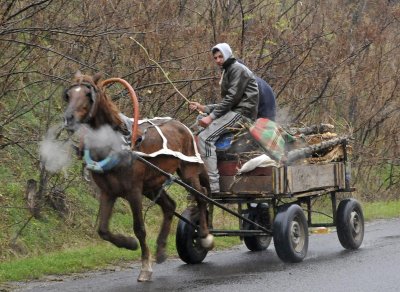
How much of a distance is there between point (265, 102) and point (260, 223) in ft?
5.70

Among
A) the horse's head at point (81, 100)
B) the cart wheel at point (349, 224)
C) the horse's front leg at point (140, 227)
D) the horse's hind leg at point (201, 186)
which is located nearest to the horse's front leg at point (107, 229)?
the horse's front leg at point (140, 227)

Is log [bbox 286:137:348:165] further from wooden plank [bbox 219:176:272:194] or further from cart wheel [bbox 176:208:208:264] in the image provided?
cart wheel [bbox 176:208:208:264]

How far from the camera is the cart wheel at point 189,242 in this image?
1115 cm

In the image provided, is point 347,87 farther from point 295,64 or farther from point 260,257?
point 260,257

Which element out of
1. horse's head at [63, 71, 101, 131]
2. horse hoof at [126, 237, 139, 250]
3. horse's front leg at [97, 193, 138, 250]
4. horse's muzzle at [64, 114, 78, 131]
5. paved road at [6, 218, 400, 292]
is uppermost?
horse's head at [63, 71, 101, 131]

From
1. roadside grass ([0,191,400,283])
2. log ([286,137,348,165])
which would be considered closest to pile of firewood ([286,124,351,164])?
log ([286,137,348,165])

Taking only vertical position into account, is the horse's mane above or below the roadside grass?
above

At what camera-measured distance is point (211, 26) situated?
55.5ft

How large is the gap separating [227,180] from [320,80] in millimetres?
7449

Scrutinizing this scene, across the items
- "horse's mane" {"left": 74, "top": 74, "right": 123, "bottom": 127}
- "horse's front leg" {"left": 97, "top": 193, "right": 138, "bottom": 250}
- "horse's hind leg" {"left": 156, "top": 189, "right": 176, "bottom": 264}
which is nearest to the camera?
"horse's mane" {"left": 74, "top": 74, "right": 123, "bottom": 127}

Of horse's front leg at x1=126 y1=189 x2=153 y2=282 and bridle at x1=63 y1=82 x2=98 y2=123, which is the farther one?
horse's front leg at x1=126 y1=189 x2=153 y2=282

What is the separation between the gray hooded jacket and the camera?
1109cm

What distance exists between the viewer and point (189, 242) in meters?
11.2

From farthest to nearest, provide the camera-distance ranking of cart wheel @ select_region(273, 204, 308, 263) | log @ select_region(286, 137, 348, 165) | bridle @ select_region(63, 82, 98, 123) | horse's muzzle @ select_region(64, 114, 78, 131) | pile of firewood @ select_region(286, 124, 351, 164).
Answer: pile of firewood @ select_region(286, 124, 351, 164) < log @ select_region(286, 137, 348, 165) < cart wheel @ select_region(273, 204, 308, 263) < bridle @ select_region(63, 82, 98, 123) < horse's muzzle @ select_region(64, 114, 78, 131)
